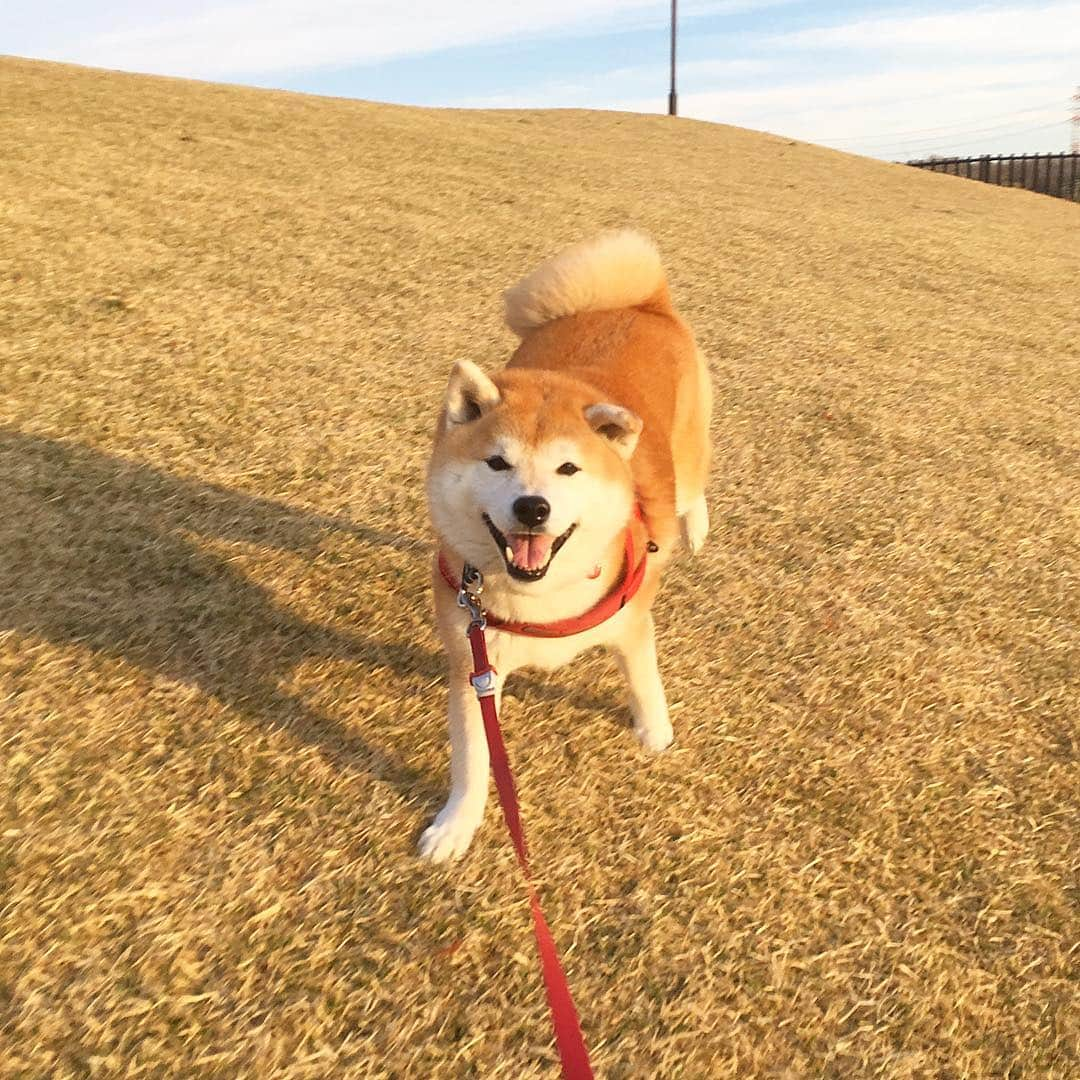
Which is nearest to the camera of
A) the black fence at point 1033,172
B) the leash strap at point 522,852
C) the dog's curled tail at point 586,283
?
the leash strap at point 522,852

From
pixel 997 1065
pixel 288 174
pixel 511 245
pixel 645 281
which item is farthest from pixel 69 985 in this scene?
pixel 288 174

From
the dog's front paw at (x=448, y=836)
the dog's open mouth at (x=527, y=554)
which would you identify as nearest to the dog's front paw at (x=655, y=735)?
the dog's front paw at (x=448, y=836)

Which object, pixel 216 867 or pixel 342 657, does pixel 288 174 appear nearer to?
pixel 342 657

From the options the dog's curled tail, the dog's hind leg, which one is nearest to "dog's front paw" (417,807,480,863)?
the dog's hind leg

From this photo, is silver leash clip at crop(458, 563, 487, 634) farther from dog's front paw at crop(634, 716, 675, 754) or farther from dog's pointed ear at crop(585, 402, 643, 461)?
dog's front paw at crop(634, 716, 675, 754)

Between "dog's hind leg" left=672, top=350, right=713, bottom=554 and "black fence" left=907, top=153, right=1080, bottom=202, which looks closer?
"dog's hind leg" left=672, top=350, right=713, bottom=554

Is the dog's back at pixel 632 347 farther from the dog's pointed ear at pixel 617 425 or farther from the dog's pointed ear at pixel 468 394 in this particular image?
the dog's pointed ear at pixel 468 394

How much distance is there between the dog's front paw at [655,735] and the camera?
107 inches

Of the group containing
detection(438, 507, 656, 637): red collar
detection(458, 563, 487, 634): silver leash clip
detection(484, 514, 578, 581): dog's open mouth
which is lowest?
detection(438, 507, 656, 637): red collar

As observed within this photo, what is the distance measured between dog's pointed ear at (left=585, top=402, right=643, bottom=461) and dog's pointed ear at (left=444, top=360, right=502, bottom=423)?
0.25 m

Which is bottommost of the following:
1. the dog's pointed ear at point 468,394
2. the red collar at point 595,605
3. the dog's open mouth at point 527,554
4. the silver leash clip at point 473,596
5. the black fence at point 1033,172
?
the black fence at point 1033,172

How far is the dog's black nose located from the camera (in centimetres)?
198

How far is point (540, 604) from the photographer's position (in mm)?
2262

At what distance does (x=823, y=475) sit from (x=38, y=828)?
11.9 ft
